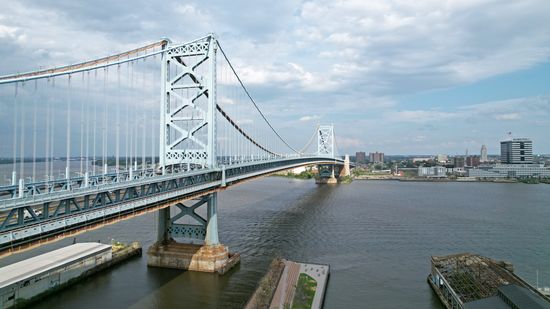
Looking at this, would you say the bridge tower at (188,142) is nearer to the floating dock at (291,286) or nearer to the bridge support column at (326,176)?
the floating dock at (291,286)

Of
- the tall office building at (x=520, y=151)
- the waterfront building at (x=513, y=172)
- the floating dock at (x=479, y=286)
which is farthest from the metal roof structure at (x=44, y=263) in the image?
the tall office building at (x=520, y=151)

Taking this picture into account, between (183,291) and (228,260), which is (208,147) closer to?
(228,260)

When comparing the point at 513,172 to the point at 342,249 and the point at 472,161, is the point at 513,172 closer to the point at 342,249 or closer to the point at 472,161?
the point at 472,161

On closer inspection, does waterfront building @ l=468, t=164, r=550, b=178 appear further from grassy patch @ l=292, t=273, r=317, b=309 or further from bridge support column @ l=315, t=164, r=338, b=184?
grassy patch @ l=292, t=273, r=317, b=309

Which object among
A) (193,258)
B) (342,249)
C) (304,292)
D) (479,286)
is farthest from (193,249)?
(479,286)

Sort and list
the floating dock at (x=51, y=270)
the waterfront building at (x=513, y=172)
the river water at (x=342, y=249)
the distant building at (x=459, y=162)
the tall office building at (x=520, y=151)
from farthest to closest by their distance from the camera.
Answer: the distant building at (x=459, y=162) < the tall office building at (x=520, y=151) < the waterfront building at (x=513, y=172) < the river water at (x=342, y=249) < the floating dock at (x=51, y=270)

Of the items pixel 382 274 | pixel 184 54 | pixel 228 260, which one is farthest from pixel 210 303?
pixel 184 54

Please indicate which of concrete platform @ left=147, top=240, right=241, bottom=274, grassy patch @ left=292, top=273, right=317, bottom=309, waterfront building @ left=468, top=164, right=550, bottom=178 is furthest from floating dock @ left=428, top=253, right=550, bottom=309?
waterfront building @ left=468, top=164, right=550, bottom=178
